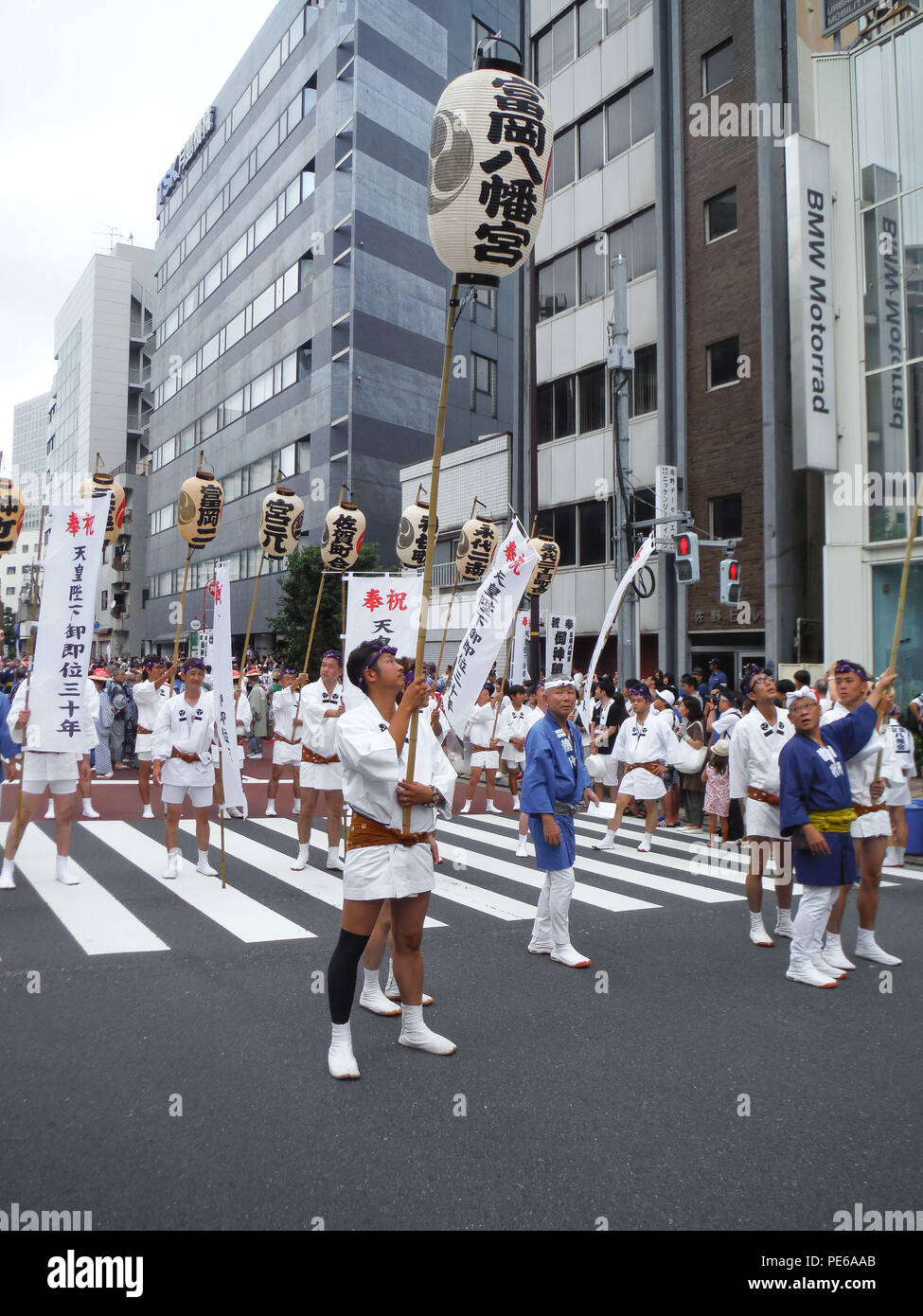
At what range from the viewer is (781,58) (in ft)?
63.2

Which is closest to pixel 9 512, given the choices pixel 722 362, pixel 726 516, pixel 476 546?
pixel 476 546

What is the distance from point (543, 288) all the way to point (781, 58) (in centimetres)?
839

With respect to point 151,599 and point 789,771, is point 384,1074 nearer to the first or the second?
point 789,771

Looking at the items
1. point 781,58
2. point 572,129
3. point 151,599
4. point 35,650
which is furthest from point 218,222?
point 35,650

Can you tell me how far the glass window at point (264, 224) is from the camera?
4138 cm

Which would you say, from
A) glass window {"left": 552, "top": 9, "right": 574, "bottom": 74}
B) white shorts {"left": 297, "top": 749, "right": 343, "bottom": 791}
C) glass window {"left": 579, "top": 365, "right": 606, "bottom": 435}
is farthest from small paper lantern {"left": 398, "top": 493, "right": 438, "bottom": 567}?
glass window {"left": 552, "top": 9, "right": 574, "bottom": 74}

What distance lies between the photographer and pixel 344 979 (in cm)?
429

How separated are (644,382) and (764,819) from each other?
17.5 meters

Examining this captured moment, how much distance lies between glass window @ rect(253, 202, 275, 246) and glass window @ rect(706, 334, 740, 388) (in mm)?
28021

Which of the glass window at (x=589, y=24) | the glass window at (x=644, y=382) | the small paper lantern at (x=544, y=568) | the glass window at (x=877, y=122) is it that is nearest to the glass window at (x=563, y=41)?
the glass window at (x=589, y=24)

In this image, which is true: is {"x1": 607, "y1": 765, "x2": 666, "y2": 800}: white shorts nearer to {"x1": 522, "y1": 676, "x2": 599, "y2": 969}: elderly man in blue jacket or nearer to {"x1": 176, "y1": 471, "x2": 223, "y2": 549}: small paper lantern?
{"x1": 522, "y1": 676, "x2": 599, "y2": 969}: elderly man in blue jacket

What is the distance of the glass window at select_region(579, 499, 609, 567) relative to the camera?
23609mm

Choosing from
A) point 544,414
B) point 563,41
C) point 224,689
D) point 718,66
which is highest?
point 563,41

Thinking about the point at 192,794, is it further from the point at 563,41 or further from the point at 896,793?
the point at 563,41
